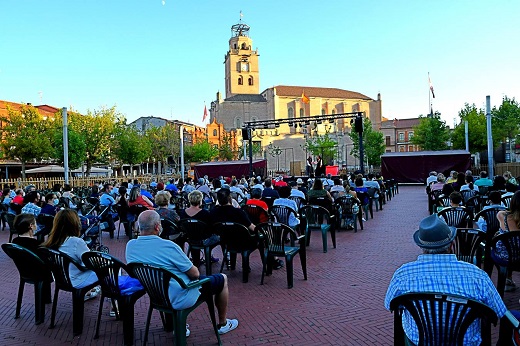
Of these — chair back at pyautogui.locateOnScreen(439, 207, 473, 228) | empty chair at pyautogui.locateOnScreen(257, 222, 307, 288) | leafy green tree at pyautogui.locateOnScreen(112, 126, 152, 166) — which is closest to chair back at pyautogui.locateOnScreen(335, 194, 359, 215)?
chair back at pyautogui.locateOnScreen(439, 207, 473, 228)

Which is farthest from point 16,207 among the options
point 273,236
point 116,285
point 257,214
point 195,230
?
point 116,285

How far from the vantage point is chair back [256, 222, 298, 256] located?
19.1 feet

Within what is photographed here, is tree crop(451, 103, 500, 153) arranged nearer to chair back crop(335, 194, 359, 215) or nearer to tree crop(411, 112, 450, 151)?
tree crop(411, 112, 450, 151)

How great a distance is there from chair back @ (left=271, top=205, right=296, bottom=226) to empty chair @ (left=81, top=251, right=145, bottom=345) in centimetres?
357

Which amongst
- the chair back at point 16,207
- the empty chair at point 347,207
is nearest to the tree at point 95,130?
the chair back at point 16,207

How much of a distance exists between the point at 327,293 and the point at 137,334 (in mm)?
2453

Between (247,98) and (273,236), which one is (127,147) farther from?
(247,98)

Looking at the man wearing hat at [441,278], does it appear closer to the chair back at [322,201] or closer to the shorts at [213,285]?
the shorts at [213,285]

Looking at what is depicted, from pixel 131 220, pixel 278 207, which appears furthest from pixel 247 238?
pixel 131 220

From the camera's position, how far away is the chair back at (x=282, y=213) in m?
7.42

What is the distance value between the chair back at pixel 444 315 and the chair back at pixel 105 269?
2.74 m

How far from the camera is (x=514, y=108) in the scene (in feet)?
120

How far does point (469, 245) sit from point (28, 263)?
501 centimetres

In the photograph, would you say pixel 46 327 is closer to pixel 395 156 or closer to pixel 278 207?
pixel 278 207
